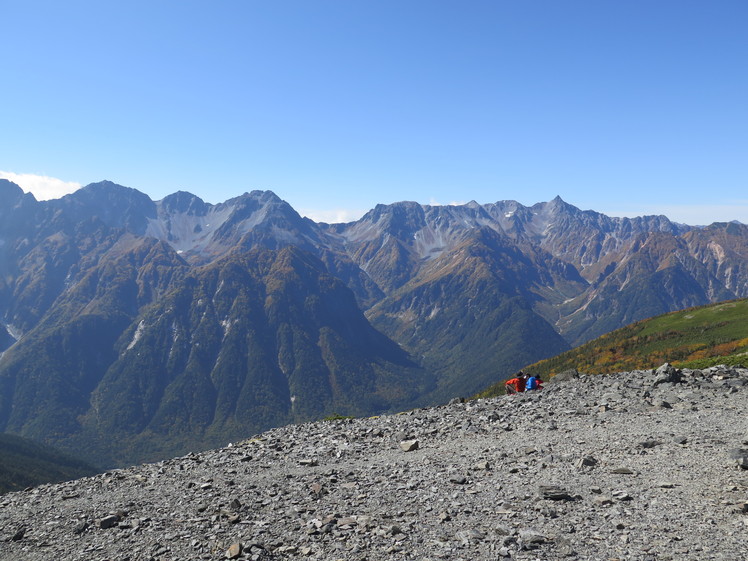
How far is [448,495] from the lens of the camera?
60.4 feet

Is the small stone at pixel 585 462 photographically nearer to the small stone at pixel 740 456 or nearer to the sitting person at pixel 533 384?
the small stone at pixel 740 456

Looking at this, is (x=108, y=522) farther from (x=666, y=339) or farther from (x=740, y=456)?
(x=666, y=339)

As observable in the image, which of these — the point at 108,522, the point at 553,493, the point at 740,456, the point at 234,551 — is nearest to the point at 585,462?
the point at 553,493

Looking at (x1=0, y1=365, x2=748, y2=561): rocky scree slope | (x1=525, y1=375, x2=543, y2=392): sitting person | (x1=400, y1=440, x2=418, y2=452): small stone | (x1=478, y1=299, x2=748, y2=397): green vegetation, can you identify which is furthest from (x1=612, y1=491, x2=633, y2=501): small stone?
(x1=478, y1=299, x2=748, y2=397): green vegetation

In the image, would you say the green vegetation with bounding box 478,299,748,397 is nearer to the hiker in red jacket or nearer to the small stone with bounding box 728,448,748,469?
the hiker in red jacket

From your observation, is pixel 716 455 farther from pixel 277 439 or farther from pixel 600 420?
pixel 277 439

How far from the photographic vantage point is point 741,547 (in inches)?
520

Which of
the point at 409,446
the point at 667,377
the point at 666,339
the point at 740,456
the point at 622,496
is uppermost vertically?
the point at 667,377

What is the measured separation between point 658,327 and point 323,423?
167760 millimetres

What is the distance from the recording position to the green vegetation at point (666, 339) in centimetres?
11144

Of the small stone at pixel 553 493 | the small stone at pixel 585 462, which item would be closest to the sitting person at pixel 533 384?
the small stone at pixel 585 462

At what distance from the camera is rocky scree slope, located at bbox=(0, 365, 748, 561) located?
14.7 metres

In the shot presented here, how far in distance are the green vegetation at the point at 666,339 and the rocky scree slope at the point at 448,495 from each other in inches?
3183

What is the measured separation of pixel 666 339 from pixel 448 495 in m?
152
